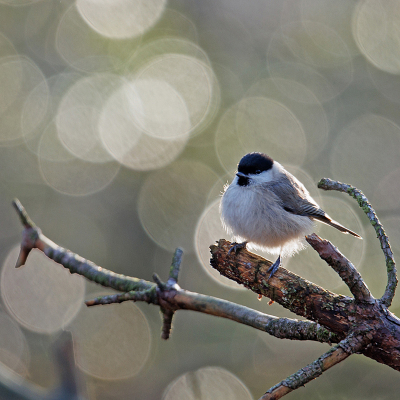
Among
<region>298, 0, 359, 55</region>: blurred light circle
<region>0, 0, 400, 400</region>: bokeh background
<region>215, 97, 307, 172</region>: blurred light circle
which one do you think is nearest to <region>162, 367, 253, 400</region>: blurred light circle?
<region>0, 0, 400, 400</region>: bokeh background

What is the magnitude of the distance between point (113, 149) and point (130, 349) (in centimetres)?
395

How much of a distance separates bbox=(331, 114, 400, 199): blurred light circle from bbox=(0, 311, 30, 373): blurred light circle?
6.14m

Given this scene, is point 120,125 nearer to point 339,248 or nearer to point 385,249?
point 339,248

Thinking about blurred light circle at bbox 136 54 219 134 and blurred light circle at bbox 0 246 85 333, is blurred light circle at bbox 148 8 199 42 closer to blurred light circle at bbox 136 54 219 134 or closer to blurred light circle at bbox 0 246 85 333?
blurred light circle at bbox 136 54 219 134

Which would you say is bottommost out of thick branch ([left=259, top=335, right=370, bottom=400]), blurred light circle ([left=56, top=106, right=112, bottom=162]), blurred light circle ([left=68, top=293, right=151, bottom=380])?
blurred light circle ([left=68, top=293, right=151, bottom=380])

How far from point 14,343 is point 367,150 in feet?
24.1

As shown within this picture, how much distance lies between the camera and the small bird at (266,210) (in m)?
3.37

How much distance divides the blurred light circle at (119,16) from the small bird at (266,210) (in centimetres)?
513

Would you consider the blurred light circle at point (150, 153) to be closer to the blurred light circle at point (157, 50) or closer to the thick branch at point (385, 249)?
the blurred light circle at point (157, 50)

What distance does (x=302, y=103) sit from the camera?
840cm

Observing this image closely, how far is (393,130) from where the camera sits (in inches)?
297

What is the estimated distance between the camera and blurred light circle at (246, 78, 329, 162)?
25.6ft

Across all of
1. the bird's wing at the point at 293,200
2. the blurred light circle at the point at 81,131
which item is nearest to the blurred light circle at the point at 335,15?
the blurred light circle at the point at 81,131

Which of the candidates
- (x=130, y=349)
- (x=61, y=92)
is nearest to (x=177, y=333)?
(x=130, y=349)
